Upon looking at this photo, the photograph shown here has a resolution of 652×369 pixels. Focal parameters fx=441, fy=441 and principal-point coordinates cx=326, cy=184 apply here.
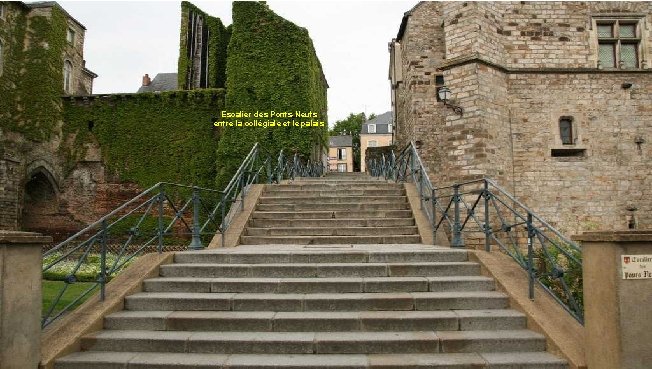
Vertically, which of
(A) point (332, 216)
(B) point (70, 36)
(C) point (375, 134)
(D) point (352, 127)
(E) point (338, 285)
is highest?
(D) point (352, 127)

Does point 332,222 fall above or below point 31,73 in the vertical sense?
below

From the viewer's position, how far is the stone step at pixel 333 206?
908cm

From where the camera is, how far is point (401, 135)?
18234 mm

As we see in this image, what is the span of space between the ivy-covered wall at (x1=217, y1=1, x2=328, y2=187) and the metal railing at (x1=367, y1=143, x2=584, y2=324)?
4266 millimetres

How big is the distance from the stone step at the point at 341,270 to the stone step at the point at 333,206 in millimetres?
3636

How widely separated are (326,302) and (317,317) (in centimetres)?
30

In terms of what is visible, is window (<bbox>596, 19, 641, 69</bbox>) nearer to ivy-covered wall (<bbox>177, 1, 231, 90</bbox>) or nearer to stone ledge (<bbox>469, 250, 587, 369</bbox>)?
stone ledge (<bbox>469, 250, 587, 369</bbox>)

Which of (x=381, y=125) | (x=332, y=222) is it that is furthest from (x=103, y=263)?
(x=381, y=125)

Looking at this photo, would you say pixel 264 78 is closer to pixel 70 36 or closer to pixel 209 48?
pixel 209 48

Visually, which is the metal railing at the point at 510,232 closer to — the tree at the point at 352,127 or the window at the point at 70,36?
the window at the point at 70,36

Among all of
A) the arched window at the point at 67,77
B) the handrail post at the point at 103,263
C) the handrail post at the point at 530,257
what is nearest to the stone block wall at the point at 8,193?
the arched window at the point at 67,77

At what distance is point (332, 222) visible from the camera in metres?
8.51

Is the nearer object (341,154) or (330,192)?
(330,192)

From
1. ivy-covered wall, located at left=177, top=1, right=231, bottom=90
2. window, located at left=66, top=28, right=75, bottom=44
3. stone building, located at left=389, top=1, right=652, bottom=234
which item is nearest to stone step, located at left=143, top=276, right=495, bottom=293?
stone building, located at left=389, top=1, right=652, bottom=234
